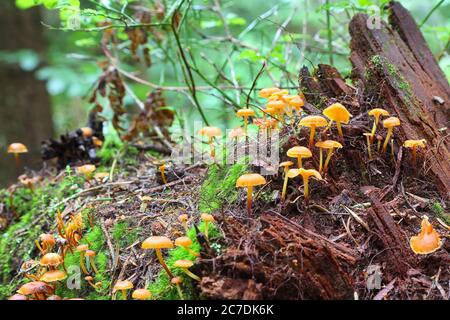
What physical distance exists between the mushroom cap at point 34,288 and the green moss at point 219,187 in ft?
3.42

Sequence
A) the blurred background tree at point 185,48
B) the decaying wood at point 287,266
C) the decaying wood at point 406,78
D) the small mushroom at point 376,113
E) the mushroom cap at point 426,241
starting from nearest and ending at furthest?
1. the decaying wood at point 287,266
2. the mushroom cap at point 426,241
3. the small mushroom at point 376,113
4. the decaying wood at point 406,78
5. the blurred background tree at point 185,48

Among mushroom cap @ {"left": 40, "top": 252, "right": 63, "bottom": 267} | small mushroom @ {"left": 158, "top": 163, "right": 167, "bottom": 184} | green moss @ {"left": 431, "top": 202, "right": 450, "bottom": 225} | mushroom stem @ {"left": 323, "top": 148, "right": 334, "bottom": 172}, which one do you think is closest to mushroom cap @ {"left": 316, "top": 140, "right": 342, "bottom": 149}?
mushroom stem @ {"left": 323, "top": 148, "right": 334, "bottom": 172}

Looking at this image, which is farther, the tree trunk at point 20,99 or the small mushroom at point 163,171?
the tree trunk at point 20,99

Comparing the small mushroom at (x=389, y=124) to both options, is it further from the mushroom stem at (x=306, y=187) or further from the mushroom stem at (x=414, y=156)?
the mushroom stem at (x=306, y=187)

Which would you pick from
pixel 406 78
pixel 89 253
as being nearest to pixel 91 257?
pixel 89 253

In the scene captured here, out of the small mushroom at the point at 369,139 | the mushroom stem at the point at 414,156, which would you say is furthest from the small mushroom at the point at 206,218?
the mushroom stem at the point at 414,156

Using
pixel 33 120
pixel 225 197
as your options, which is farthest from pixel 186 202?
pixel 33 120

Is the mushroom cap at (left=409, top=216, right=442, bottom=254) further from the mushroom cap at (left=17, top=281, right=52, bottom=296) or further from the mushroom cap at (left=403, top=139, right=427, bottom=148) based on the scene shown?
the mushroom cap at (left=17, top=281, right=52, bottom=296)

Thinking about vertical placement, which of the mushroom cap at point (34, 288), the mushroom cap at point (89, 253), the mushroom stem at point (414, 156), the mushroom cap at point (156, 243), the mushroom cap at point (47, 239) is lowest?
the mushroom cap at point (34, 288)

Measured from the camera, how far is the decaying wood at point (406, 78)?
3.04 metres

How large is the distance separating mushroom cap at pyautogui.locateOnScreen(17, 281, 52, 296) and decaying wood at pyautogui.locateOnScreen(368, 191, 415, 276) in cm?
190

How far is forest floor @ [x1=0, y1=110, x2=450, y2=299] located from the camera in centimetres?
220

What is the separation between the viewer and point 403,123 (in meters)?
3.06

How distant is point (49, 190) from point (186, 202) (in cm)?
172
